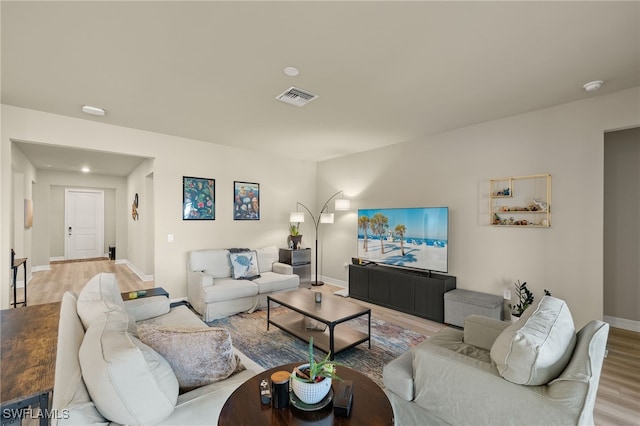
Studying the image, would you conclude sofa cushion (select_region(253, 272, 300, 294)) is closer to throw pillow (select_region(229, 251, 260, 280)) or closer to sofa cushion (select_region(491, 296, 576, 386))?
throw pillow (select_region(229, 251, 260, 280))

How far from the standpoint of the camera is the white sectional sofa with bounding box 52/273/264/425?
1.10 m

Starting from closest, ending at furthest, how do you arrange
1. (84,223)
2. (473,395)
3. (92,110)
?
(473,395) → (92,110) → (84,223)

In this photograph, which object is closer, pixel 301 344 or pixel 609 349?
pixel 609 349

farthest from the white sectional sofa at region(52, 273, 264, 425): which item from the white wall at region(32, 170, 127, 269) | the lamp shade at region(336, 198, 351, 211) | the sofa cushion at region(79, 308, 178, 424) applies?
the white wall at region(32, 170, 127, 269)

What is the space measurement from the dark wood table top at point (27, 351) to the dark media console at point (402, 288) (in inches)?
148

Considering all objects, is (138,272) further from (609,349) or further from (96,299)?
(609,349)

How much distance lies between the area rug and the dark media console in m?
0.56

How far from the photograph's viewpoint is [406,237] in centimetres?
444

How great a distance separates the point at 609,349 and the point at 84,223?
39.0 feet

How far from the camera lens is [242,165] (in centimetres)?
534

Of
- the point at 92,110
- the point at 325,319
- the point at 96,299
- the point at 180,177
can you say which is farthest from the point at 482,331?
the point at 92,110

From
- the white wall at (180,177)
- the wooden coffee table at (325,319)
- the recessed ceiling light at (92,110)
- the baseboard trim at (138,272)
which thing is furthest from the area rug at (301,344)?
the baseboard trim at (138,272)

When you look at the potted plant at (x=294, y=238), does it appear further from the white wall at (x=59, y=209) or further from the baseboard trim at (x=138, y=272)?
the white wall at (x=59, y=209)

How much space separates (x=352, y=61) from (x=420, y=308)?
3.25 meters
